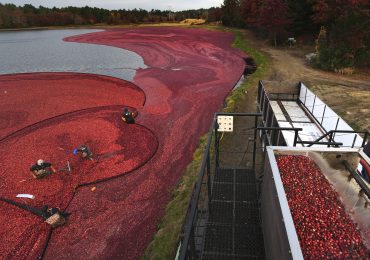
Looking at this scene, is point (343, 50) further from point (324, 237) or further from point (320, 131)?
point (324, 237)

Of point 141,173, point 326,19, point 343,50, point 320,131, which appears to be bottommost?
point 141,173

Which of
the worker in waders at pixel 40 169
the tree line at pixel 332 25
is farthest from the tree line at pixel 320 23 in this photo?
the worker in waders at pixel 40 169

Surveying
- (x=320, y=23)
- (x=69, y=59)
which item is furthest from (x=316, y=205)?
(x=69, y=59)

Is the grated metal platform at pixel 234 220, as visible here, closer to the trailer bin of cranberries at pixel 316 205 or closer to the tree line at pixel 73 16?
the trailer bin of cranberries at pixel 316 205

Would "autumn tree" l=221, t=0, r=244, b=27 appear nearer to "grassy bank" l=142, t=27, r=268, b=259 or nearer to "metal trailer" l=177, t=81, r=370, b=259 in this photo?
"grassy bank" l=142, t=27, r=268, b=259

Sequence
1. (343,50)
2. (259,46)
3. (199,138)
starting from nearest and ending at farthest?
(199,138), (343,50), (259,46)

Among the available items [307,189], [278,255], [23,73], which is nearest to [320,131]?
[307,189]
